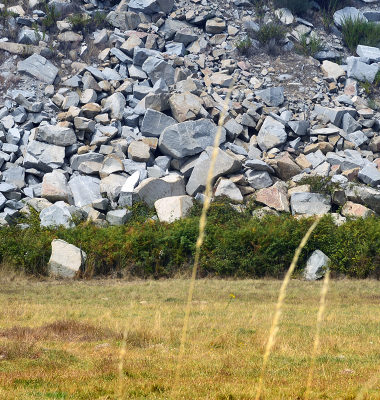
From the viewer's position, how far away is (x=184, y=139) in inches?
774

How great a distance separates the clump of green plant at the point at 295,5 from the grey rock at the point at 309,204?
62.0 feet

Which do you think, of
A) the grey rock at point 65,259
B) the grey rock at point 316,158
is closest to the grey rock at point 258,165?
the grey rock at point 316,158

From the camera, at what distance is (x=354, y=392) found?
4.61 metres

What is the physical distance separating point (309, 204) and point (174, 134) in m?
6.39

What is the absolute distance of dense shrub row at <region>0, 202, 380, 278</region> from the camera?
616 inches

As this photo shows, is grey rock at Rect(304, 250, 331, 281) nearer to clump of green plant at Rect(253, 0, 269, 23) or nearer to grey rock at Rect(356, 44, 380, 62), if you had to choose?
grey rock at Rect(356, 44, 380, 62)

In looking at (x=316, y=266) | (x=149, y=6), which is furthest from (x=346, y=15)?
(x=316, y=266)

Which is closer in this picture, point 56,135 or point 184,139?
point 184,139

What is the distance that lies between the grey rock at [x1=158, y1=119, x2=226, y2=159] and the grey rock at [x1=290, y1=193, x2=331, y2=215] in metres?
4.31

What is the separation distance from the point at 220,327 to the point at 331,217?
1004 centimetres

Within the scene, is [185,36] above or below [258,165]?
above

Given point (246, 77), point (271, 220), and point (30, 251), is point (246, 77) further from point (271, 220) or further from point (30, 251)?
point (30, 251)

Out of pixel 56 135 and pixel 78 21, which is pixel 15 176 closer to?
pixel 56 135

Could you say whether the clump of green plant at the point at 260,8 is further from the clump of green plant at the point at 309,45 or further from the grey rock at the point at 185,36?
the grey rock at the point at 185,36
